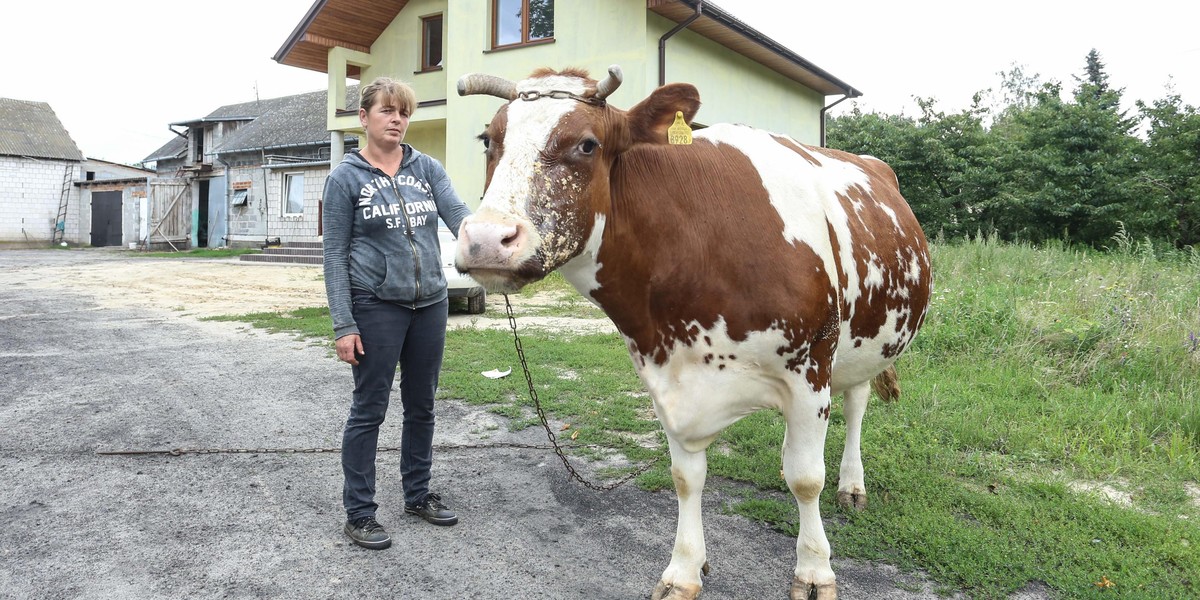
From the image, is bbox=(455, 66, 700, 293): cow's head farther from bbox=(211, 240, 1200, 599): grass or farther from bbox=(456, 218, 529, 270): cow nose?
bbox=(211, 240, 1200, 599): grass

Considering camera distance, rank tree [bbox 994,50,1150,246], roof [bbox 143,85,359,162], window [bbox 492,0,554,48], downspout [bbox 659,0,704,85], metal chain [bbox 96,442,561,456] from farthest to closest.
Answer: roof [bbox 143,85,359,162] → tree [bbox 994,50,1150,246] → window [bbox 492,0,554,48] → downspout [bbox 659,0,704,85] → metal chain [bbox 96,442,561,456]

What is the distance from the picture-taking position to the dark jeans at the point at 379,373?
3287mm

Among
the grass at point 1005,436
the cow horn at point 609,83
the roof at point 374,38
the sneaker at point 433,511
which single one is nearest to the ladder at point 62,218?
the roof at point 374,38

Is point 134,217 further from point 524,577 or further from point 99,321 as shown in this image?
point 524,577


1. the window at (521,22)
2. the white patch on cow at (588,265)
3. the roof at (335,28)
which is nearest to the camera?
the white patch on cow at (588,265)

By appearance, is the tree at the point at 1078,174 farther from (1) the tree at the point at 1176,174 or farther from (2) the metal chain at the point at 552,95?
(2) the metal chain at the point at 552,95

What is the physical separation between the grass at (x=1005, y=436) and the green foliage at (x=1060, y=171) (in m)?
12.8

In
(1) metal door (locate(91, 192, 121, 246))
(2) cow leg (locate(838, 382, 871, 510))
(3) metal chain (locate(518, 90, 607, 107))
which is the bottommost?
(2) cow leg (locate(838, 382, 871, 510))

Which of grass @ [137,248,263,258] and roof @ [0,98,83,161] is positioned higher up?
roof @ [0,98,83,161]

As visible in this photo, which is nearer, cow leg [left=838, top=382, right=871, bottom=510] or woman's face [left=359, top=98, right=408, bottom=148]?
woman's face [left=359, top=98, right=408, bottom=148]

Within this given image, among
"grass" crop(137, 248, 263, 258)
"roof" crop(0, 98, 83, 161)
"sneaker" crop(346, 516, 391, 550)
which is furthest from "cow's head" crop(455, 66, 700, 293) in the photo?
"roof" crop(0, 98, 83, 161)

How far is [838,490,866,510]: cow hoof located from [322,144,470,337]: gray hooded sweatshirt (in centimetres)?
235

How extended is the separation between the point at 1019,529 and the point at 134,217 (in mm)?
34998

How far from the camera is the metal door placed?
32.0 metres
